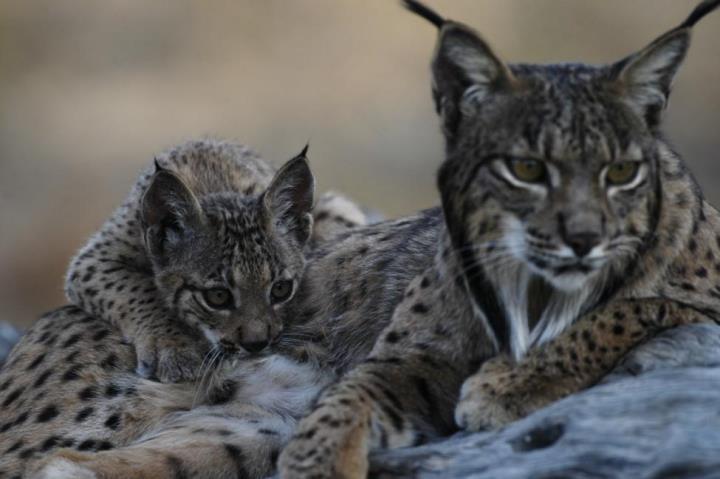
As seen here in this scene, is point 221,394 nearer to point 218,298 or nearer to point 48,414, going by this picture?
point 218,298

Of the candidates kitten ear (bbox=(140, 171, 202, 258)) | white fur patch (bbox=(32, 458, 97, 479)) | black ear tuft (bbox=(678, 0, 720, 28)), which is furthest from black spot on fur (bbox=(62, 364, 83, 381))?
black ear tuft (bbox=(678, 0, 720, 28))

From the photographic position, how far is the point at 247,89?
46.2 feet

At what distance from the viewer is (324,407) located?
201 inches

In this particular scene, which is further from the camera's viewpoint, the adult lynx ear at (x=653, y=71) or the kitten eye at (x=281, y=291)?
the kitten eye at (x=281, y=291)

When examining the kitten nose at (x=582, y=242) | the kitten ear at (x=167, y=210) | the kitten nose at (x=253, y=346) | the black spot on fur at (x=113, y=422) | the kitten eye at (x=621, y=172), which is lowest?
the black spot on fur at (x=113, y=422)

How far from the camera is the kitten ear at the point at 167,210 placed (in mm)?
6418

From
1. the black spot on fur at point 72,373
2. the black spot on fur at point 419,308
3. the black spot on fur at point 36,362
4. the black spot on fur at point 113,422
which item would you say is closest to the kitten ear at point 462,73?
the black spot on fur at point 419,308

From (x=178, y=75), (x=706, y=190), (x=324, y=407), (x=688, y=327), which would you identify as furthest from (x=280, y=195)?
(x=178, y=75)

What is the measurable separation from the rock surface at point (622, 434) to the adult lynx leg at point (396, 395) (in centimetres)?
14

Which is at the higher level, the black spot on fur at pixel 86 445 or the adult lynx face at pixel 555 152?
the adult lynx face at pixel 555 152

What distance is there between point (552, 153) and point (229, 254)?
2029 millimetres

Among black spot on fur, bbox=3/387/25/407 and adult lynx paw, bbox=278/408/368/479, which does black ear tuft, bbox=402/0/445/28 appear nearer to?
adult lynx paw, bbox=278/408/368/479

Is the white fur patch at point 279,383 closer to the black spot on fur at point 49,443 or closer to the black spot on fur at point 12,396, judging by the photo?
the black spot on fur at point 49,443

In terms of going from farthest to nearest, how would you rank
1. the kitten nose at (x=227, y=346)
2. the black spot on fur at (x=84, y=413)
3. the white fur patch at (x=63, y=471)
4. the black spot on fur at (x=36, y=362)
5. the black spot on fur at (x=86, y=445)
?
the black spot on fur at (x=36, y=362)
the kitten nose at (x=227, y=346)
the black spot on fur at (x=84, y=413)
the black spot on fur at (x=86, y=445)
the white fur patch at (x=63, y=471)
